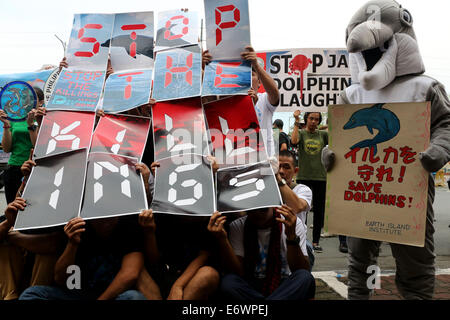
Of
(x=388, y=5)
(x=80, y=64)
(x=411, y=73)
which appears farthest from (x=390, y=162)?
(x=80, y=64)

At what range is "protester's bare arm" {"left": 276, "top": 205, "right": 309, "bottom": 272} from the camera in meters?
2.06

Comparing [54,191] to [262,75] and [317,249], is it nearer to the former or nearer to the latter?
[262,75]

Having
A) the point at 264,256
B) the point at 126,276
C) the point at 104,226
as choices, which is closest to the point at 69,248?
the point at 104,226

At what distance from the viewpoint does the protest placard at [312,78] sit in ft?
17.3

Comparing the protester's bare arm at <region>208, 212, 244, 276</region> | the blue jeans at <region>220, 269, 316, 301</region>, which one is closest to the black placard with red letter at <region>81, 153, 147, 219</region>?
the protester's bare arm at <region>208, 212, 244, 276</region>

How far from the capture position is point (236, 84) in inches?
94.2

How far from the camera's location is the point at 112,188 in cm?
213

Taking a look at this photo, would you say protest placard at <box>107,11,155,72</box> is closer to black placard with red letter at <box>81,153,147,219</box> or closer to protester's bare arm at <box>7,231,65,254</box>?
black placard with red letter at <box>81,153,147,219</box>

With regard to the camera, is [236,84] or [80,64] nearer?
[236,84]
